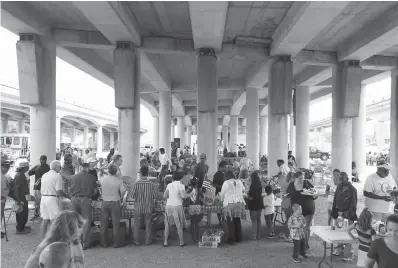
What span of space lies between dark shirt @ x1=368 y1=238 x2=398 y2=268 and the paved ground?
115 inches

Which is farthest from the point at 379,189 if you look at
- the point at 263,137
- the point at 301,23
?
the point at 263,137

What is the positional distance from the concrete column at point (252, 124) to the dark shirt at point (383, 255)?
757 inches

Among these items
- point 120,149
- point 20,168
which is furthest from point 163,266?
point 120,149

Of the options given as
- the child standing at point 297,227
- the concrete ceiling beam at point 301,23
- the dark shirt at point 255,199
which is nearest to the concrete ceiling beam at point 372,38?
the concrete ceiling beam at point 301,23

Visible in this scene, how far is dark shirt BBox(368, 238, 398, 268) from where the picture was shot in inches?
112

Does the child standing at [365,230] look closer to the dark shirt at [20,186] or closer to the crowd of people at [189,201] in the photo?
the crowd of people at [189,201]

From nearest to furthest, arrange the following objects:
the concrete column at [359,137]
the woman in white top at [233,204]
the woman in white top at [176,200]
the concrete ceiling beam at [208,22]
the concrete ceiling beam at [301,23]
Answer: the woman in white top at [176,200]
the woman in white top at [233,204]
the concrete ceiling beam at [301,23]
the concrete ceiling beam at [208,22]
the concrete column at [359,137]

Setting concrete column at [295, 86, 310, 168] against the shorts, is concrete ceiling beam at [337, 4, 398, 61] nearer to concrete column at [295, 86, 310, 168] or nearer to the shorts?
concrete column at [295, 86, 310, 168]

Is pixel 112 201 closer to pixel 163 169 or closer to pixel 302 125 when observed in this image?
pixel 163 169

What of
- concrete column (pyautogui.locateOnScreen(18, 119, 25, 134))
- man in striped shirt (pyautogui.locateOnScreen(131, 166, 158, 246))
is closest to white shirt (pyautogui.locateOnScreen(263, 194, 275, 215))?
man in striped shirt (pyautogui.locateOnScreen(131, 166, 158, 246))

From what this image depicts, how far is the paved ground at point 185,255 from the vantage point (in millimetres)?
5680

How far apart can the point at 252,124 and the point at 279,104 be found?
911 cm

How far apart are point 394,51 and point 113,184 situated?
47.5 feet

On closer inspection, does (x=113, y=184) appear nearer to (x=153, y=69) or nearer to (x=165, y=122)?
(x=153, y=69)
